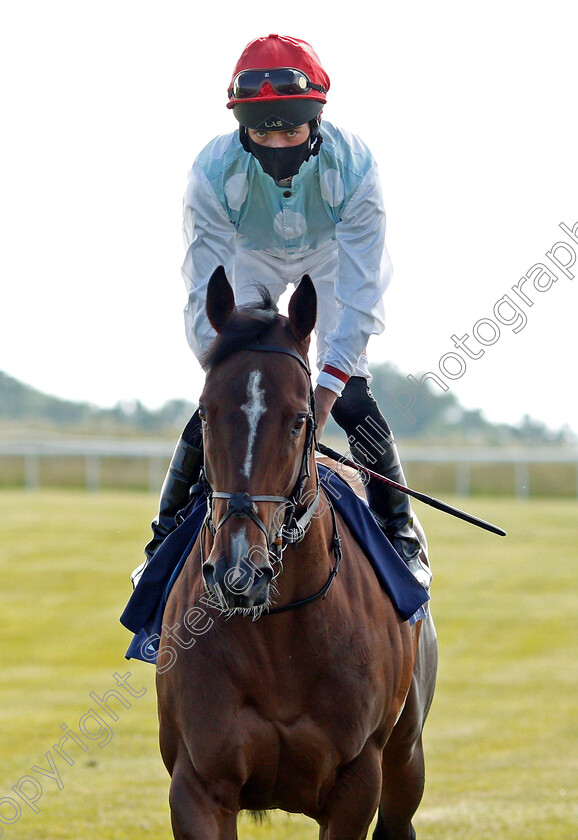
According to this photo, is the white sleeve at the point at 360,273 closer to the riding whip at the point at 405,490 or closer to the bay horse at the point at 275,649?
the riding whip at the point at 405,490

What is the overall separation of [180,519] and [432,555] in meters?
16.8

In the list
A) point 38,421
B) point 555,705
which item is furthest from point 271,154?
point 38,421

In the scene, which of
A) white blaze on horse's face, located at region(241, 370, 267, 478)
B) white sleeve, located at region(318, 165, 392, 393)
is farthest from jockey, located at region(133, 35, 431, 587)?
white blaze on horse's face, located at region(241, 370, 267, 478)

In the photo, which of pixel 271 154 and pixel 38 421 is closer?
pixel 271 154

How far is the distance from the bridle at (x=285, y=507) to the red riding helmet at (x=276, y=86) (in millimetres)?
1057

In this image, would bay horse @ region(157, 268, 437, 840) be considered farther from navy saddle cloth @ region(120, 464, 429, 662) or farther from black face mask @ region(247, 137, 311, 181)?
black face mask @ region(247, 137, 311, 181)

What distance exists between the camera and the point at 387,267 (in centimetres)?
440

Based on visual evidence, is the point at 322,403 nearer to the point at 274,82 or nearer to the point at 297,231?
the point at 297,231

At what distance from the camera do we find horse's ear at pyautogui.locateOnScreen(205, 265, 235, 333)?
11.8 feet

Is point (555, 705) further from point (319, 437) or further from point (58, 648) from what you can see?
point (319, 437)

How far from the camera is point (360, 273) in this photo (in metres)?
4.17

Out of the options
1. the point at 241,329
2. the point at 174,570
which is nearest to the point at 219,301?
the point at 241,329

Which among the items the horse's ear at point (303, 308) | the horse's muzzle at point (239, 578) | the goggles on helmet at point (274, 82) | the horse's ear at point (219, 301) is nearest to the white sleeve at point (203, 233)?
the goggles on helmet at point (274, 82)

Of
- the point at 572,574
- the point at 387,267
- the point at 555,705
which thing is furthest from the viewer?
the point at 572,574
